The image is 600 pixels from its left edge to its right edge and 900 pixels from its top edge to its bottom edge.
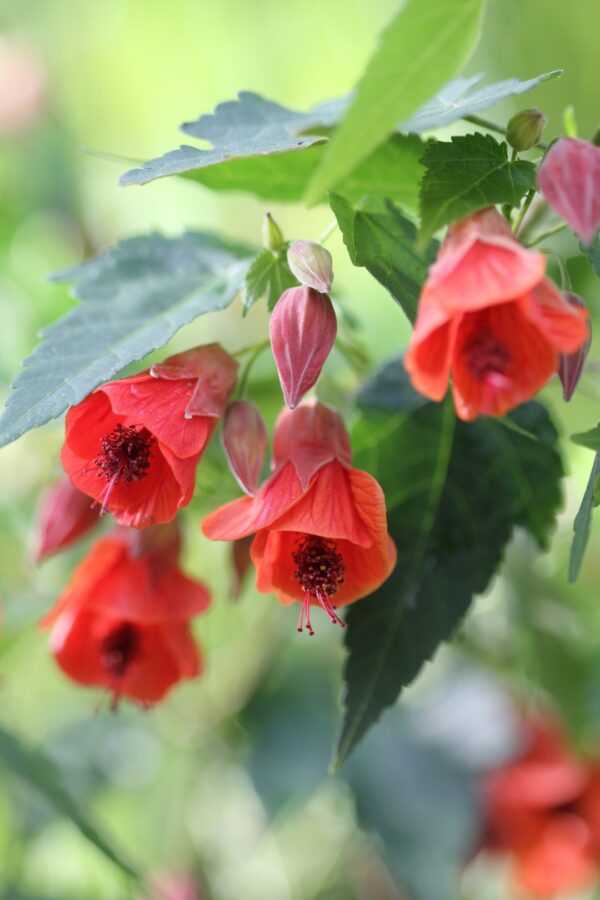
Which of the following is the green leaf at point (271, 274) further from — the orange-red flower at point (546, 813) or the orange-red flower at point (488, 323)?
the orange-red flower at point (546, 813)

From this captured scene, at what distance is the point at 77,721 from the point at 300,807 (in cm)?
38

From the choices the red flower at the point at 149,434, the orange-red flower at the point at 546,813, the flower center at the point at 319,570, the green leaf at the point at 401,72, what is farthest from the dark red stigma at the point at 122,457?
the orange-red flower at the point at 546,813

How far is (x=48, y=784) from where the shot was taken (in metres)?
0.89

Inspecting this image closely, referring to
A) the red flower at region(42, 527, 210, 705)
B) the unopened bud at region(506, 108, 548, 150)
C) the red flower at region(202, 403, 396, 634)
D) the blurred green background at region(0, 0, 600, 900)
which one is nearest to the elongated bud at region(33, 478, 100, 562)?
the red flower at region(42, 527, 210, 705)

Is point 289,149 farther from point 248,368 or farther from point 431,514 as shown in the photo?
point 431,514

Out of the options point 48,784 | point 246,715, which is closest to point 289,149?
point 48,784

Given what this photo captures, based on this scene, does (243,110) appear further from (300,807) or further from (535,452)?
(300,807)

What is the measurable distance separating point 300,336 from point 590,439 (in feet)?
0.60

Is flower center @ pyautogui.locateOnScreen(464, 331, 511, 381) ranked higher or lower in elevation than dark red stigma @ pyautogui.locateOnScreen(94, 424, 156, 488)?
higher

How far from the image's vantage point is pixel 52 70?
7.46 feet

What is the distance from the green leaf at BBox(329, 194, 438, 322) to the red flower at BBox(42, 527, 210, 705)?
336mm

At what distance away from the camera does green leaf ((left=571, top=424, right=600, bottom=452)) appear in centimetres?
61

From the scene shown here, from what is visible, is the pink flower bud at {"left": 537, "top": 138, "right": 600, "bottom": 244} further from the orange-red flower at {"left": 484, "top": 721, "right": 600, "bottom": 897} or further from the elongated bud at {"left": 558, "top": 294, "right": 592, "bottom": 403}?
the orange-red flower at {"left": 484, "top": 721, "right": 600, "bottom": 897}

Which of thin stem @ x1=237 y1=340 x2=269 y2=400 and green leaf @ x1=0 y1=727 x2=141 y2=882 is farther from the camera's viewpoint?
green leaf @ x1=0 y1=727 x2=141 y2=882
